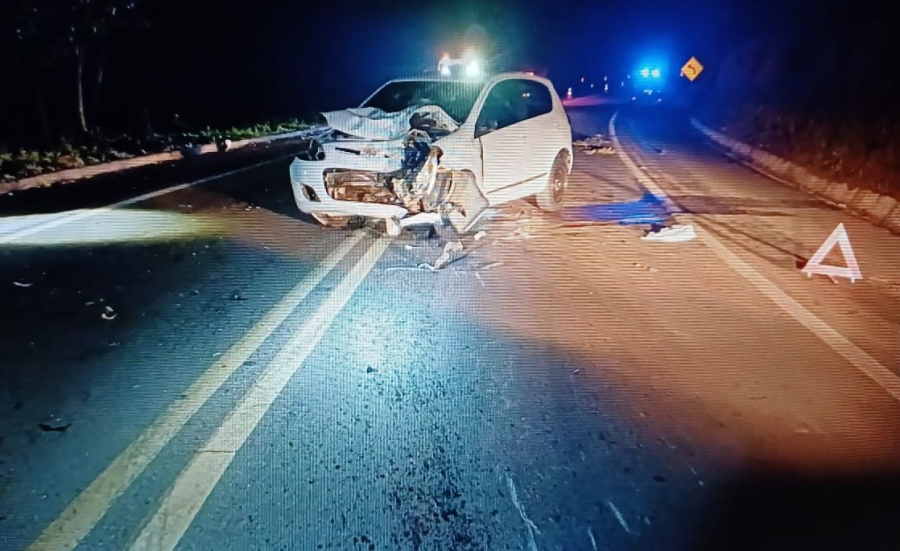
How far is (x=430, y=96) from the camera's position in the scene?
8.70m

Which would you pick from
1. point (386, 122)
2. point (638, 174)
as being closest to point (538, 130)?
point (386, 122)

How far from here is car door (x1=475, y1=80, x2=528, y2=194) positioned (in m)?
7.95

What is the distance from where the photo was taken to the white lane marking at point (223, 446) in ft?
9.54

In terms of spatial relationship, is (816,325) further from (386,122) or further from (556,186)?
(556,186)

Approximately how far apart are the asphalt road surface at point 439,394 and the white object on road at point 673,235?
26cm

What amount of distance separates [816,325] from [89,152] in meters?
15.8

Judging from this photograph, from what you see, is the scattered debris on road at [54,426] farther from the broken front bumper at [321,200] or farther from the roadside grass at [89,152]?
the roadside grass at [89,152]

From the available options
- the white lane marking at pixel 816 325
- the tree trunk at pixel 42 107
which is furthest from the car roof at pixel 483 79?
the tree trunk at pixel 42 107

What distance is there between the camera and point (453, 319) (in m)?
5.40

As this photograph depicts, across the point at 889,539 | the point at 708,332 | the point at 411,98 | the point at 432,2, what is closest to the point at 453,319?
the point at 708,332

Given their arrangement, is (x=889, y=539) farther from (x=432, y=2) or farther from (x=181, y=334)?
(x=432, y=2)

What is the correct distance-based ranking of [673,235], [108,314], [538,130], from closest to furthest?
[108,314], [673,235], [538,130]

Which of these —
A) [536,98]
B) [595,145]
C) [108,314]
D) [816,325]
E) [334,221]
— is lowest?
[595,145]

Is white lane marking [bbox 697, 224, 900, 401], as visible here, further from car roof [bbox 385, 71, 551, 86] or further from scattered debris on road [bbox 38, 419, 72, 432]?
scattered debris on road [bbox 38, 419, 72, 432]
